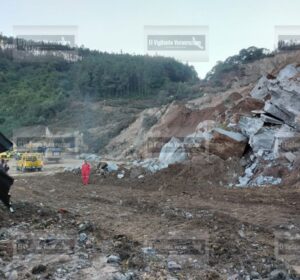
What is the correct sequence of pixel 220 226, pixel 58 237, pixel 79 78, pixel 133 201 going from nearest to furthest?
pixel 58 237
pixel 220 226
pixel 133 201
pixel 79 78

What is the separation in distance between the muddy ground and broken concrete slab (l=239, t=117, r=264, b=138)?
326 cm

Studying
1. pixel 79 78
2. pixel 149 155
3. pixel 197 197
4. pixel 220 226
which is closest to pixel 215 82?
pixel 79 78

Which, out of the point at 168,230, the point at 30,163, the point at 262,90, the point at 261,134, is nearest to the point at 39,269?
the point at 168,230

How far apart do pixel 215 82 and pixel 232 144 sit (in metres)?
33.0

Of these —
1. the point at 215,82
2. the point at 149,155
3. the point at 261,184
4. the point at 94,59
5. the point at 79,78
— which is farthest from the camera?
the point at 94,59

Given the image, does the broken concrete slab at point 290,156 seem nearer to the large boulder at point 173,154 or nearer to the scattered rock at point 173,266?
the large boulder at point 173,154

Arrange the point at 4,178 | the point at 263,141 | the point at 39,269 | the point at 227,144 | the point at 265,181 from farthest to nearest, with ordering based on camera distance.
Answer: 1. the point at 227,144
2. the point at 263,141
3. the point at 265,181
4. the point at 4,178
5. the point at 39,269

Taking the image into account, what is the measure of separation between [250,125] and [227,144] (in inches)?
48.5

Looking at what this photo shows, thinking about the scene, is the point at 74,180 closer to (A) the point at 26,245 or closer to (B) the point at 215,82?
(A) the point at 26,245

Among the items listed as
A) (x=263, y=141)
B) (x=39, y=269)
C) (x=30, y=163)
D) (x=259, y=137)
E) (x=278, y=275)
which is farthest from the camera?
(x=30, y=163)

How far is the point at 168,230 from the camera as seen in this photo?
752cm

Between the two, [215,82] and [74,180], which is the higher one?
[215,82]

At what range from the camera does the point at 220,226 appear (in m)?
7.66

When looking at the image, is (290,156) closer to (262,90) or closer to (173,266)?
(262,90)
